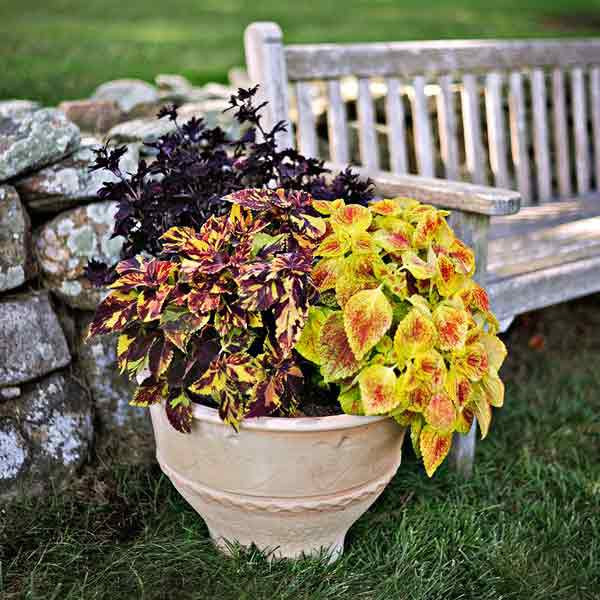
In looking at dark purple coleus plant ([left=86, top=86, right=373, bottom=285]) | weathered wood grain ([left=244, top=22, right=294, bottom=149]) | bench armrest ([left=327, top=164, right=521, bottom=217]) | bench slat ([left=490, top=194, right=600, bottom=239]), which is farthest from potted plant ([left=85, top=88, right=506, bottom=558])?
bench slat ([left=490, top=194, right=600, bottom=239])

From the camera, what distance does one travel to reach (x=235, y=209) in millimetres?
2008

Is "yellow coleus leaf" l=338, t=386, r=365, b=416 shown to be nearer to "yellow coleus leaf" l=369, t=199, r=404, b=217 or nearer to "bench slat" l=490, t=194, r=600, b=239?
"yellow coleus leaf" l=369, t=199, r=404, b=217

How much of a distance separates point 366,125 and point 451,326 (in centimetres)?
130

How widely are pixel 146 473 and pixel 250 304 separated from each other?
0.91m

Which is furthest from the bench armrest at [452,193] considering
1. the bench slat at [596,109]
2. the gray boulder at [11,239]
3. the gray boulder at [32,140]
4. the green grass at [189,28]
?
the green grass at [189,28]

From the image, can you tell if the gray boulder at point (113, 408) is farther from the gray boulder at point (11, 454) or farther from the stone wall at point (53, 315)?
the gray boulder at point (11, 454)

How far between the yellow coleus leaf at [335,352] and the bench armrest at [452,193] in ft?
1.98

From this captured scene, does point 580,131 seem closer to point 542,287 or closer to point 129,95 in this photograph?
point 542,287

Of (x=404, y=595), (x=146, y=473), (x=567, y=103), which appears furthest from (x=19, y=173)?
(x=567, y=103)

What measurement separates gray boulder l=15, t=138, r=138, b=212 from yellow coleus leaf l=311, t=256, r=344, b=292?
0.80 meters

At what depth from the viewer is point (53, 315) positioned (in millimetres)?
2469

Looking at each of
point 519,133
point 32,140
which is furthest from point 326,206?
point 519,133

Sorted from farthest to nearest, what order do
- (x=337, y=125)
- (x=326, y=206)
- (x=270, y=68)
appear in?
1. (x=337, y=125)
2. (x=270, y=68)
3. (x=326, y=206)

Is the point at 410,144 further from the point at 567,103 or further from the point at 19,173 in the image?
the point at 19,173
